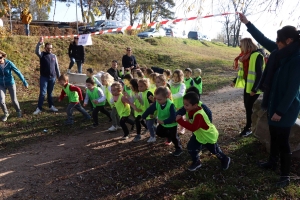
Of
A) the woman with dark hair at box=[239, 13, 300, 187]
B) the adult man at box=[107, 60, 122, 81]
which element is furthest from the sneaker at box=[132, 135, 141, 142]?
the adult man at box=[107, 60, 122, 81]

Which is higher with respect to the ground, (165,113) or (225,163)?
(165,113)

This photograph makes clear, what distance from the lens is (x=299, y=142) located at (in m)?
4.28

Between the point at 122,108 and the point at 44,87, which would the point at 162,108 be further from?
the point at 44,87

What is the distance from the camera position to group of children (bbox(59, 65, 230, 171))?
3805 millimetres

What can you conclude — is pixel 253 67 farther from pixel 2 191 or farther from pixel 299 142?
pixel 2 191

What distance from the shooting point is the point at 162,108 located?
15.2 feet

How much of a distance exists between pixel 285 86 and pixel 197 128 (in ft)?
4.06

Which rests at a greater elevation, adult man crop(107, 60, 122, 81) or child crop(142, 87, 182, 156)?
adult man crop(107, 60, 122, 81)

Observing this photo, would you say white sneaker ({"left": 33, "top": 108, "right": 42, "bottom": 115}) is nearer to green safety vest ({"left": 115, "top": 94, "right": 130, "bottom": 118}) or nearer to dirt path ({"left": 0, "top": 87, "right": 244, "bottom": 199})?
dirt path ({"left": 0, "top": 87, "right": 244, "bottom": 199})

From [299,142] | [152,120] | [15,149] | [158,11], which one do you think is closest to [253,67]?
[299,142]

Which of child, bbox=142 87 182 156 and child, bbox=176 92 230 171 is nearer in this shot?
child, bbox=176 92 230 171

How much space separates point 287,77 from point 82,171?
3.33 meters

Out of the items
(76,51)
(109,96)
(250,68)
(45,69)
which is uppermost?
(76,51)

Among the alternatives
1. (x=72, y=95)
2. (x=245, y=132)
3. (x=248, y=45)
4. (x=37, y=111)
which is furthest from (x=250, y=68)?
(x=37, y=111)
